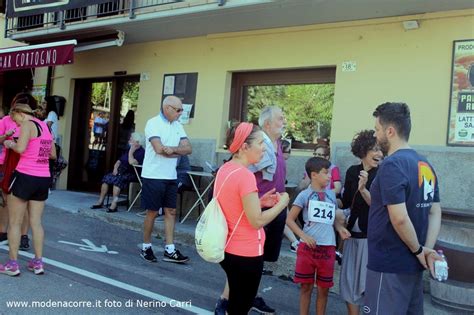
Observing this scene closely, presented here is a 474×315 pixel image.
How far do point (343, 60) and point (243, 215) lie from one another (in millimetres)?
4506

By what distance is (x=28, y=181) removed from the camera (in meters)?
4.68

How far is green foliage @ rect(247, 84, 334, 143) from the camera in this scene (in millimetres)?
7305

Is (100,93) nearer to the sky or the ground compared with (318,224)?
nearer to the sky

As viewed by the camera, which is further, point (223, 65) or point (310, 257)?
point (223, 65)

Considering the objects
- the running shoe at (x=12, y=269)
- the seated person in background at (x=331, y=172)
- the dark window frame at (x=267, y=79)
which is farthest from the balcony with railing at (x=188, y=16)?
the running shoe at (x=12, y=269)

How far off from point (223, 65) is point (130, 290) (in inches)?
182

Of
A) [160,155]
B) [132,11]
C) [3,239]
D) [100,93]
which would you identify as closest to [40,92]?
[100,93]

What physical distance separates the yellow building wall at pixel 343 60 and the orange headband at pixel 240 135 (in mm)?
3764

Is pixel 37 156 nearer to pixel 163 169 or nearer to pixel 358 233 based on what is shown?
pixel 163 169

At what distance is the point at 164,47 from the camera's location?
8.95 meters

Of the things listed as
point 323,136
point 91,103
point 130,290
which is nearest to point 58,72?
point 91,103

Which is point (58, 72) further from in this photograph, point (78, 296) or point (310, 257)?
point (310, 257)

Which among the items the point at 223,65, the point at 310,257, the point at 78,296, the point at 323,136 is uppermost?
the point at 223,65

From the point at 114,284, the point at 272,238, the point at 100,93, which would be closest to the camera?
the point at 272,238
